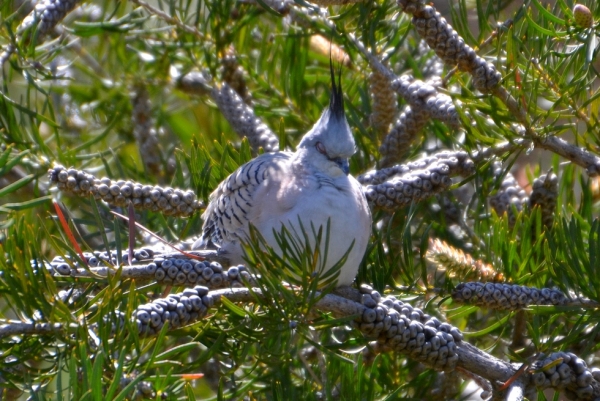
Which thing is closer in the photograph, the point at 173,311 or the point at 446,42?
the point at 173,311

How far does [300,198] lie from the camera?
2.16 meters

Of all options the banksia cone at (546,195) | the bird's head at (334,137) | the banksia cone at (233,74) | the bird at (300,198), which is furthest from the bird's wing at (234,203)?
the banksia cone at (546,195)

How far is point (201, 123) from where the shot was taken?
3227mm

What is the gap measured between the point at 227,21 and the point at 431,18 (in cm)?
108

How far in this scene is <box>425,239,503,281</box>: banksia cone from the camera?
1.61m

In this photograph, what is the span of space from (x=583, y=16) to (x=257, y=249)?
816mm

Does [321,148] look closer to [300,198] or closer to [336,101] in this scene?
[336,101]

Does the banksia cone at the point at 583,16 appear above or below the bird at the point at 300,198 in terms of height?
above

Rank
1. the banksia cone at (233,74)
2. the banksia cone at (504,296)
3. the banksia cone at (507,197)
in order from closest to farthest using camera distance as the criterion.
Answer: the banksia cone at (504,296) < the banksia cone at (507,197) < the banksia cone at (233,74)

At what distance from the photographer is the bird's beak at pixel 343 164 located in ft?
7.47

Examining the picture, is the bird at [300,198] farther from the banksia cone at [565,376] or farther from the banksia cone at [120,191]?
the banksia cone at [565,376]

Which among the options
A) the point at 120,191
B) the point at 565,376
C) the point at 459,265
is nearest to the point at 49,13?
the point at 120,191

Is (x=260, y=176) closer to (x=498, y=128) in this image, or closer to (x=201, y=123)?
(x=498, y=128)

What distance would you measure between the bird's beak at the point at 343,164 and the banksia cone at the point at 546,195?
56 cm
